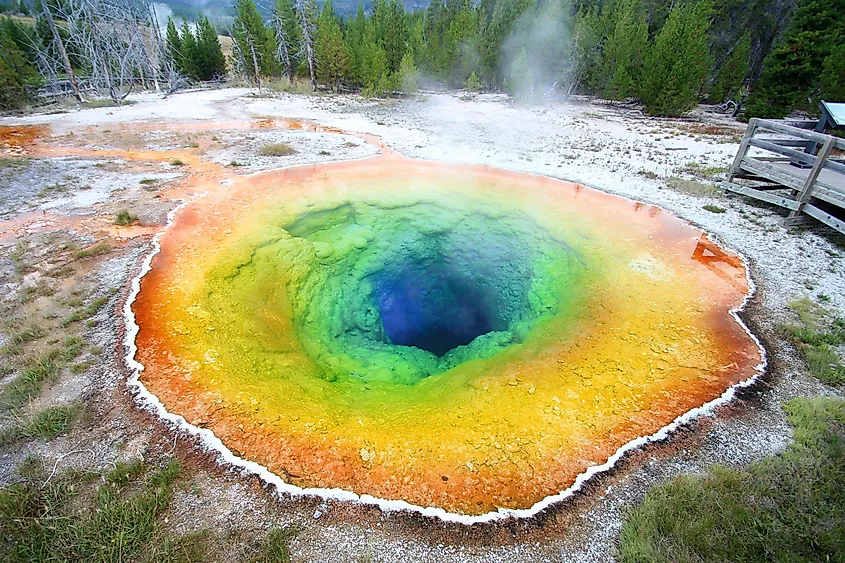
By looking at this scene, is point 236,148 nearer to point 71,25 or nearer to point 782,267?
point 782,267

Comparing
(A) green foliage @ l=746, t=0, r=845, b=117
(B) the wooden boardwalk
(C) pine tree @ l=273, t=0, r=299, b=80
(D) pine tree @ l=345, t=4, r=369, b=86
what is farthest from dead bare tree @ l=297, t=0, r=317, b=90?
(B) the wooden boardwalk

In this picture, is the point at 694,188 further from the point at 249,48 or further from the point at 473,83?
the point at 249,48

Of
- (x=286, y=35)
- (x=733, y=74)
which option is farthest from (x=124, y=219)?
(x=286, y=35)

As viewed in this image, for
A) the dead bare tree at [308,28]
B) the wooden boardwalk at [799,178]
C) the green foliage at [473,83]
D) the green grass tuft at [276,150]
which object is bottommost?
the green grass tuft at [276,150]

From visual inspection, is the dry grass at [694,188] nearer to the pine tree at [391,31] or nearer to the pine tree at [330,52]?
the pine tree at [330,52]

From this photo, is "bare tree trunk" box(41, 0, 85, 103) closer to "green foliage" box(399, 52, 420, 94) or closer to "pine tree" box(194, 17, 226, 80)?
"pine tree" box(194, 17, 226, 80)

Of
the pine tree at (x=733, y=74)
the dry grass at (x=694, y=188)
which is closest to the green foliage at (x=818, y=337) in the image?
the dry grass at (x=694, y=188)
